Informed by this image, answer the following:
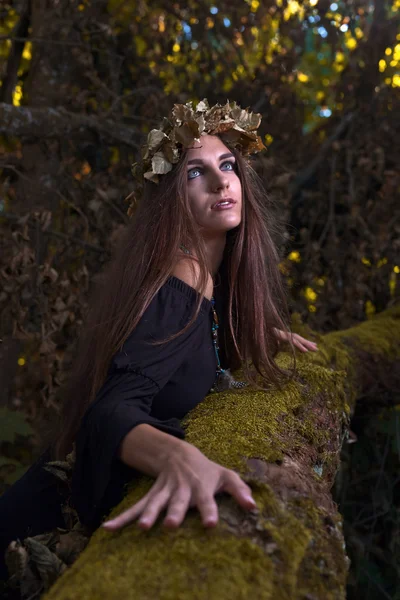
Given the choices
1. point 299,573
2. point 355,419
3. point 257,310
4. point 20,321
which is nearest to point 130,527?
point 299,573

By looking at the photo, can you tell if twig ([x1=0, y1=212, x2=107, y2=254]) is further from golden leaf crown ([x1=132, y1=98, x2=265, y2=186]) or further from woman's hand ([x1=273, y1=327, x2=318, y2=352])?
woman's hand ([x1=273, y1=327, x2=318, y2=352])

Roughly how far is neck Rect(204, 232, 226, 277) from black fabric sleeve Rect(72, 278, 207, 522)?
38 centimetres

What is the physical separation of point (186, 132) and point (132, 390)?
111 cm

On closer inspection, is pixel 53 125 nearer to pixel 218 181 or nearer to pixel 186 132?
pixel 186 132

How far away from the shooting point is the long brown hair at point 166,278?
212 centimetres

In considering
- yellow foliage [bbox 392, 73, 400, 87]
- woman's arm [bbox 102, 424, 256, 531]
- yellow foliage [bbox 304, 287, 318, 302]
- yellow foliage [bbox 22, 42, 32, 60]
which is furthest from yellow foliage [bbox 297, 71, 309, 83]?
woman's arm [bbox 102, 424, 256, 531]

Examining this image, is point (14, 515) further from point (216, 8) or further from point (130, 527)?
point (216, 8)

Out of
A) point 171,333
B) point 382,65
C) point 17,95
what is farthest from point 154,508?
point 382,65

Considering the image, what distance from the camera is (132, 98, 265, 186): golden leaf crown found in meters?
2.41

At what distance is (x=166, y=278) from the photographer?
2.15 m

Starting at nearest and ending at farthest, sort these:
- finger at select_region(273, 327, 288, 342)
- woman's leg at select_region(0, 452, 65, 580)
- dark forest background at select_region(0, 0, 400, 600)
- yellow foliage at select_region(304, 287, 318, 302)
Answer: woman's leg at select_region(0, 452, 65, 580) → finger at select_region(273, 327, 288, 342) → dark forest background at select_region(0, 0, 400, 600) → yellow foliage at select_region(304, 287, 318, 302)

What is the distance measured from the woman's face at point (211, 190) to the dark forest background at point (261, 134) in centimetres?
142

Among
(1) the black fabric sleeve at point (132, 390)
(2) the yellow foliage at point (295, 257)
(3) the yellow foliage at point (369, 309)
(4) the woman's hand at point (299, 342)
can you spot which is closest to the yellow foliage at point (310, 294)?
(2) the yellow foliage at point (295, 257)

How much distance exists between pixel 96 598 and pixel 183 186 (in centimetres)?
160
